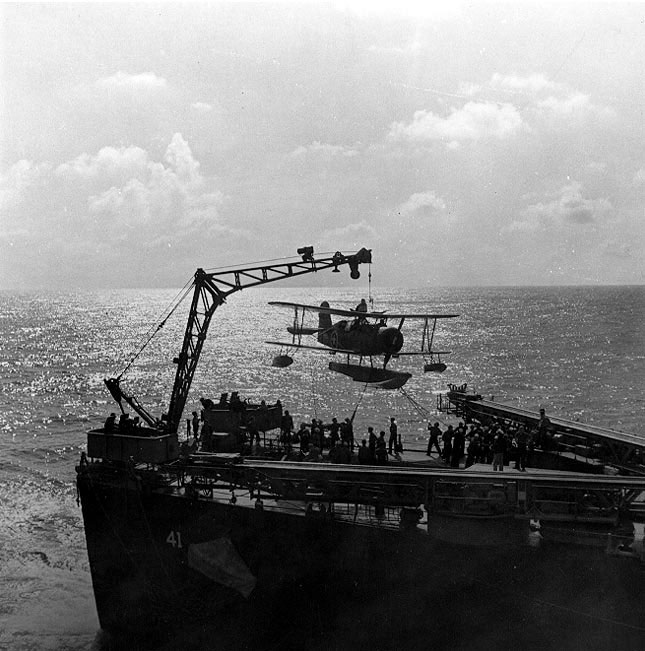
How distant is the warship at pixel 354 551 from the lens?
15672mm

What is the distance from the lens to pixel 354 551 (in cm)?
1689

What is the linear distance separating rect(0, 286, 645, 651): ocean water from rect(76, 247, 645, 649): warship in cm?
646

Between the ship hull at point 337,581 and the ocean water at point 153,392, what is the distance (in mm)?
6170

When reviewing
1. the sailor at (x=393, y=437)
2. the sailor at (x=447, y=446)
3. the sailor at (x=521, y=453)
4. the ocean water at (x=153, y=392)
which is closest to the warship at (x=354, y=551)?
the sailor at (x=521, y=453)

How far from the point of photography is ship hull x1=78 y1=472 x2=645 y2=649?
1563 cm

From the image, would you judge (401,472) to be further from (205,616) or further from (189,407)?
(189,407)

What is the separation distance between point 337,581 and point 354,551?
1.03 metres

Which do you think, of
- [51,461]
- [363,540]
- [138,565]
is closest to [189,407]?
[51,461]

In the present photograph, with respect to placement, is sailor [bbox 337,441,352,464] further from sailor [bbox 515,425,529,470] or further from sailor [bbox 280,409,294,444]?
sailor [bbox 515,425,529,470]

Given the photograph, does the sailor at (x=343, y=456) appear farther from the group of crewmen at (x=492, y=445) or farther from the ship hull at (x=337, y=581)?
the group of crewmen at (x=492, y=445)

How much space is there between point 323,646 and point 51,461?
33.3 m

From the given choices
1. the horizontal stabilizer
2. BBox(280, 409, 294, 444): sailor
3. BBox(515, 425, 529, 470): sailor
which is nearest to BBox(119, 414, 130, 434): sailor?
BBox(280, 409, 294, 444): sailor

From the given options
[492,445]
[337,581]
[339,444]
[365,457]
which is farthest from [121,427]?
[492,445]

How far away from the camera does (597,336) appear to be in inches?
4843
